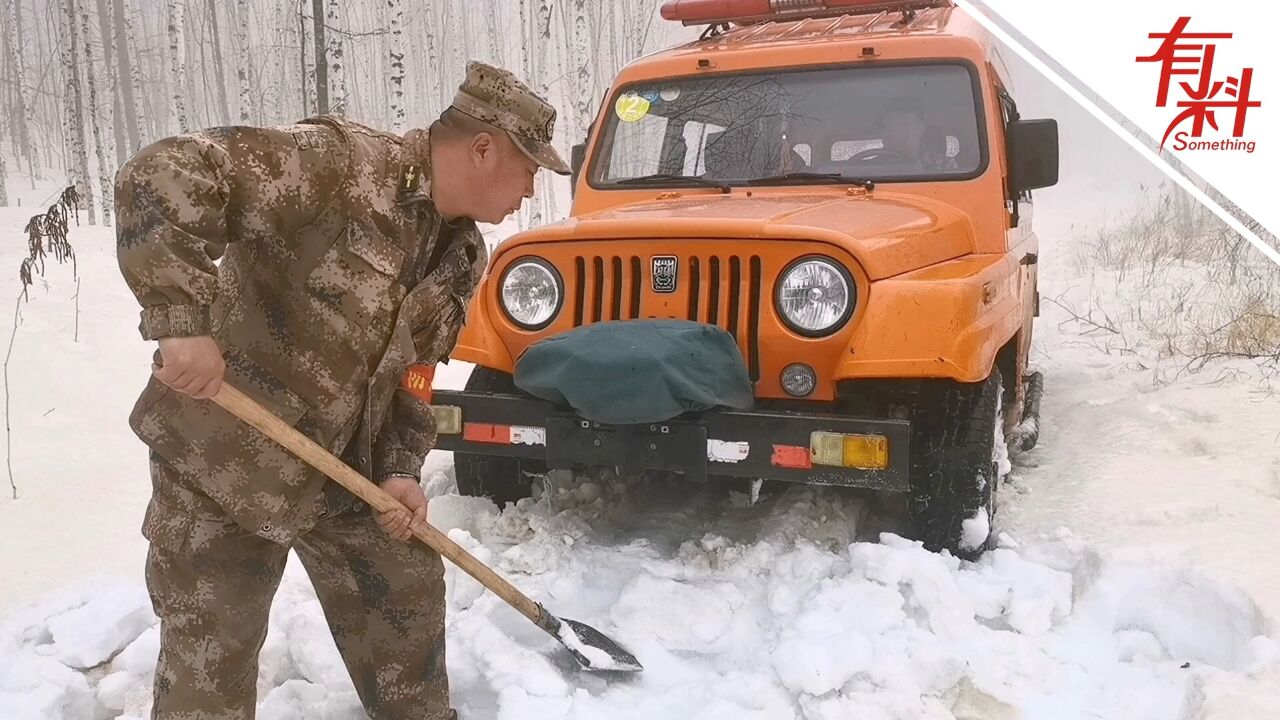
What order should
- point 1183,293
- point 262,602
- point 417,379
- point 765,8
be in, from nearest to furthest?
point 262,602 → point 417,379 → point 765,8 → point 1183,293

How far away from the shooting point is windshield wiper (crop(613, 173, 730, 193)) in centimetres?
393

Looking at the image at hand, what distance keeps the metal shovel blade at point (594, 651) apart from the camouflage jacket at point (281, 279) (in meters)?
0.84

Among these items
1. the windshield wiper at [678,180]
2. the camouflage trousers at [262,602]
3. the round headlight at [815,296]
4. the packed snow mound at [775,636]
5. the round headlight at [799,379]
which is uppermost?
the windshield wiper at [678,180]

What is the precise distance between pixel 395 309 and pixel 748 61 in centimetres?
263

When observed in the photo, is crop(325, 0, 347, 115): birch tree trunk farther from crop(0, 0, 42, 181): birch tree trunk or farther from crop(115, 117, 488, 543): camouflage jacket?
crop(0, 0, 42, 181): birch tree trunk

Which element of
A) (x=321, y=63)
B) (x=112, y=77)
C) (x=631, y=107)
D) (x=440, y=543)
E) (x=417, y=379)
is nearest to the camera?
(x=440, y=543)

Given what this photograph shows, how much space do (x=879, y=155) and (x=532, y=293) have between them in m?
1.61

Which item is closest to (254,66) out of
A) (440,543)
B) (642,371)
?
(642,371)

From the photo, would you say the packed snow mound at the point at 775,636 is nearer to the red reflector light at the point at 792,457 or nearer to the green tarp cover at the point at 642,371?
the red reflector light at the point at 792,457

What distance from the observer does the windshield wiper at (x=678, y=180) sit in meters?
3.93

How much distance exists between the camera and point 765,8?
4.78 meters

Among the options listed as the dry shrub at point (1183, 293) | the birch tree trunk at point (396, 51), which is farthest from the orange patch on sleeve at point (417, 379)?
the birch tree trunk at point (396, 51)

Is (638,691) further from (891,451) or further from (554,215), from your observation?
(554,215)

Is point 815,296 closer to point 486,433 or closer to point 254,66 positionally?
point 486,433
